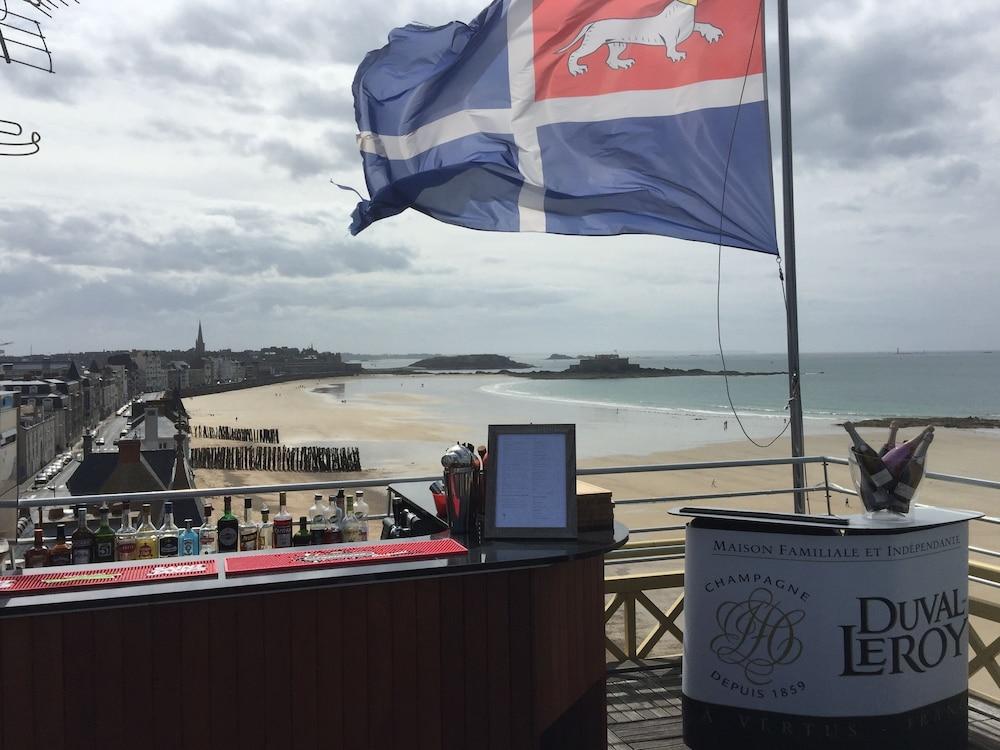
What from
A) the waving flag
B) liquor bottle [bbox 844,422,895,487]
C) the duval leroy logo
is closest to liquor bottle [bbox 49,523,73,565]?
the duval leroy logo

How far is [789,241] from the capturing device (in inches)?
220

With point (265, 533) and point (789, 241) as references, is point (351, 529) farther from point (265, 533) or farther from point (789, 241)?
point (789, 241)

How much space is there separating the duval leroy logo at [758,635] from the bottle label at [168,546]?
7.38ft

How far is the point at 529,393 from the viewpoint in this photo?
7512 centimetres

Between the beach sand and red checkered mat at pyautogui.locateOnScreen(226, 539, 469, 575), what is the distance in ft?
5.34

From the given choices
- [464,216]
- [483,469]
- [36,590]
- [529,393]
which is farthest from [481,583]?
[529,393]

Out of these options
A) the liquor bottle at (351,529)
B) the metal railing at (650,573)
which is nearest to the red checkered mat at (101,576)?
the metal railing at (650,573)

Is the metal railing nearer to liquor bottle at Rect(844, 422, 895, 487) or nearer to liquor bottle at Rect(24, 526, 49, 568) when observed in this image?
liquor bottle at Rect(24, 526, 49, 568)

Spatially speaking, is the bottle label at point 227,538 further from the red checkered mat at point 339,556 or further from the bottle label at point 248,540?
the red checkered mat at point 339,556

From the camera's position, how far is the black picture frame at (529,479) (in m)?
3.39

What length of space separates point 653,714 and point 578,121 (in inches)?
150

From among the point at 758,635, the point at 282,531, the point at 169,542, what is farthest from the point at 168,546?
the point at 758,635

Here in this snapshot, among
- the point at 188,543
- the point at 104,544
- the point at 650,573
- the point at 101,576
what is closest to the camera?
the point at 101,576

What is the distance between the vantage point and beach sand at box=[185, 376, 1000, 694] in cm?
1476
